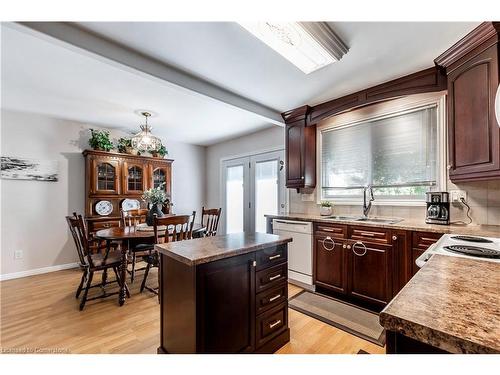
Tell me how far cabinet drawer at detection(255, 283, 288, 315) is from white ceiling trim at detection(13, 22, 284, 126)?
6.59ft

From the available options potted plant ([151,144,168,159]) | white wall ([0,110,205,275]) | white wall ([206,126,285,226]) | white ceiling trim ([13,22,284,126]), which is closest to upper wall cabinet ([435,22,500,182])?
white ceiling trim ([13,22,284,126])

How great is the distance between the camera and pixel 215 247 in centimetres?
155

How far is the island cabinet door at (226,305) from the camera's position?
135cm

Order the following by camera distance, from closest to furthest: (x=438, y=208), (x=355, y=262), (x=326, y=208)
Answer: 1. (x=438, y=208)
2. (x=355, y=262)
3. (x=326, y=208)

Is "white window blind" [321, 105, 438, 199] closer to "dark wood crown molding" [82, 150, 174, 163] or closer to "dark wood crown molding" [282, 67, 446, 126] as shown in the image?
"dark wood crown molding" [282, 67, 446, 126]

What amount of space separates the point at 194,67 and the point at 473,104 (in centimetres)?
236

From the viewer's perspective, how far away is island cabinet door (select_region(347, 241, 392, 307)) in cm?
223

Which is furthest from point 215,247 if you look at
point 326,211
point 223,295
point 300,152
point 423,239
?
point 300,152

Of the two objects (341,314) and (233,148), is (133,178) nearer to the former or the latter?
(233,148)

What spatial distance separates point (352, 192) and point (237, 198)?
243 centimetres

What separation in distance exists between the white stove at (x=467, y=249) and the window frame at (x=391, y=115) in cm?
94

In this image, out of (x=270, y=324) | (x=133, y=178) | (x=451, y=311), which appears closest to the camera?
(x=451, y=311)
